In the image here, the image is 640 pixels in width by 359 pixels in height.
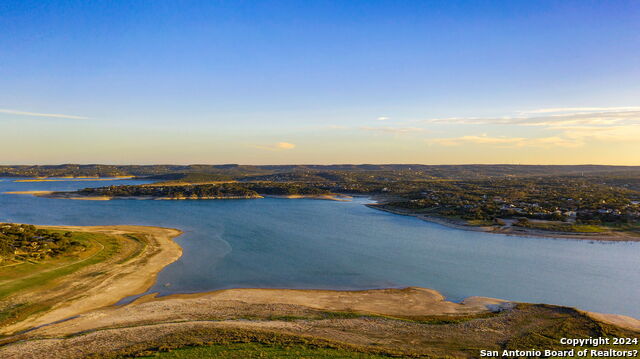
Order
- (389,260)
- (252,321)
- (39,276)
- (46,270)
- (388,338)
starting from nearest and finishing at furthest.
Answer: (388,338) → (252,321) → (39,276) → (46,270) → (389,260)

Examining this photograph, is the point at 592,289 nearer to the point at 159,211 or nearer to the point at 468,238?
the point at 468,238

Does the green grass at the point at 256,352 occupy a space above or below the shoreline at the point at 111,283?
above

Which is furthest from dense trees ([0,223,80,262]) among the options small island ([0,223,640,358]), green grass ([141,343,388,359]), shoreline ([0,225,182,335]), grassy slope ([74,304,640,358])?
green grass ([141,343,388,359])

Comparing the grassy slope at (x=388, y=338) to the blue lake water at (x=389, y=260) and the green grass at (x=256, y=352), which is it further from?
the blue lake water at (x=389, y=260)

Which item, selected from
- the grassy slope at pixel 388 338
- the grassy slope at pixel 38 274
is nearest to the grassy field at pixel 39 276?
the grassy slope at pixel 38 274

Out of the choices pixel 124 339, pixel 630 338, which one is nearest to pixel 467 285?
pixel 630 338

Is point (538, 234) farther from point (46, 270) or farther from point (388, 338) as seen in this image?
point (46, 270)

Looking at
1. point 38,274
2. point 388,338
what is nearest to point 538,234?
point 388,338
